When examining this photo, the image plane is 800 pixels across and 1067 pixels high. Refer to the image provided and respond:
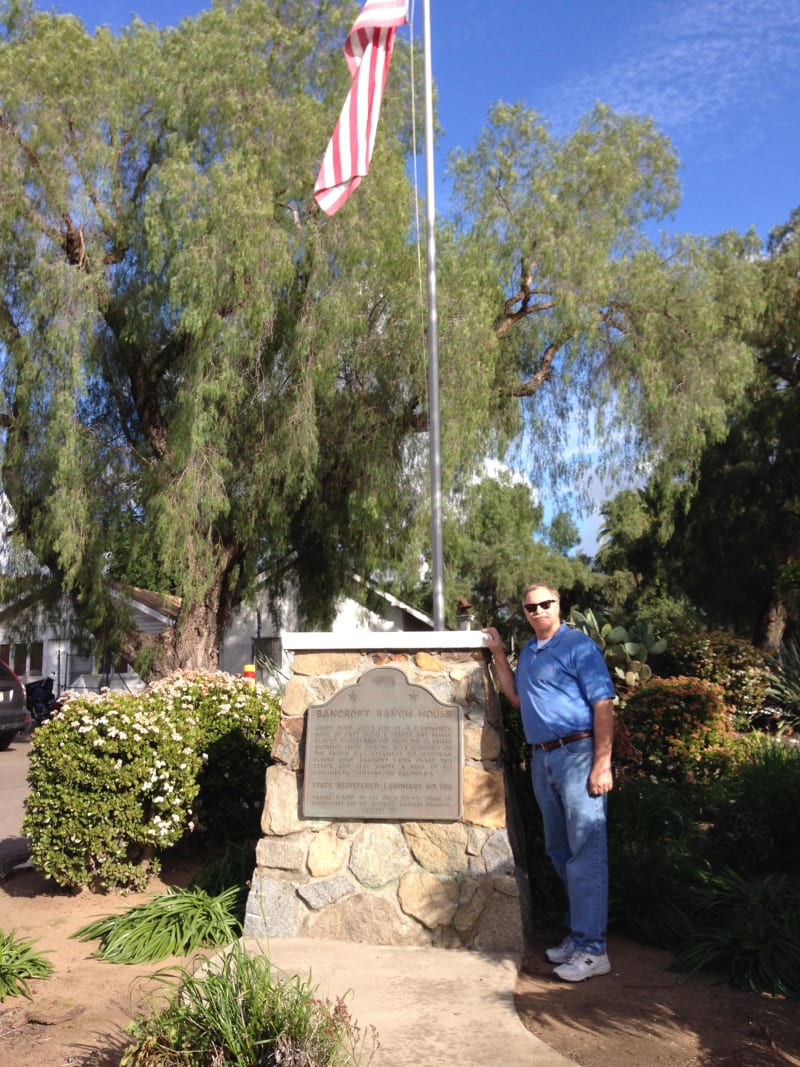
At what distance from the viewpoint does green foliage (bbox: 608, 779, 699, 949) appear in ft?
16.8

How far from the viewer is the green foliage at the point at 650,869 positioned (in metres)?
5.11

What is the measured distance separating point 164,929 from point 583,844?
2.19 meters

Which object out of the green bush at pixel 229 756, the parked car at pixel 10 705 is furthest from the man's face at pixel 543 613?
the parked car at pixel 10 705

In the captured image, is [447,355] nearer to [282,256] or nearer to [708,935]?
[282,256]

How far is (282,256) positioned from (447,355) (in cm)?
269

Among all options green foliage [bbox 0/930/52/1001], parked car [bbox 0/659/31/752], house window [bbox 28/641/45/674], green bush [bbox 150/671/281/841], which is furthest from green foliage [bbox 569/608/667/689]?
house window [bbox 28/641/45/674]

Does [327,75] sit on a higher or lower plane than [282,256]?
higher

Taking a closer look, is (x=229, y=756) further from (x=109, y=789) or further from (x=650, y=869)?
(x=650, y=869)

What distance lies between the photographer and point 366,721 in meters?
5.40

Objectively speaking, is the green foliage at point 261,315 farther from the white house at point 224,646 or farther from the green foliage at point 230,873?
the green foliage at point 230,873

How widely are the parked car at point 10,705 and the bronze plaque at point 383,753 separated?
1315 centimetres

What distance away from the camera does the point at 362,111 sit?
355 inches

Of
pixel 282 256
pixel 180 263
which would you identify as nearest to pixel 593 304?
pixel 282 256

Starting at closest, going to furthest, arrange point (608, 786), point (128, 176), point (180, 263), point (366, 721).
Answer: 1. point (608, 786)
2. point (366, 721)
3. point (180, 263)
4. point (128, 176)
